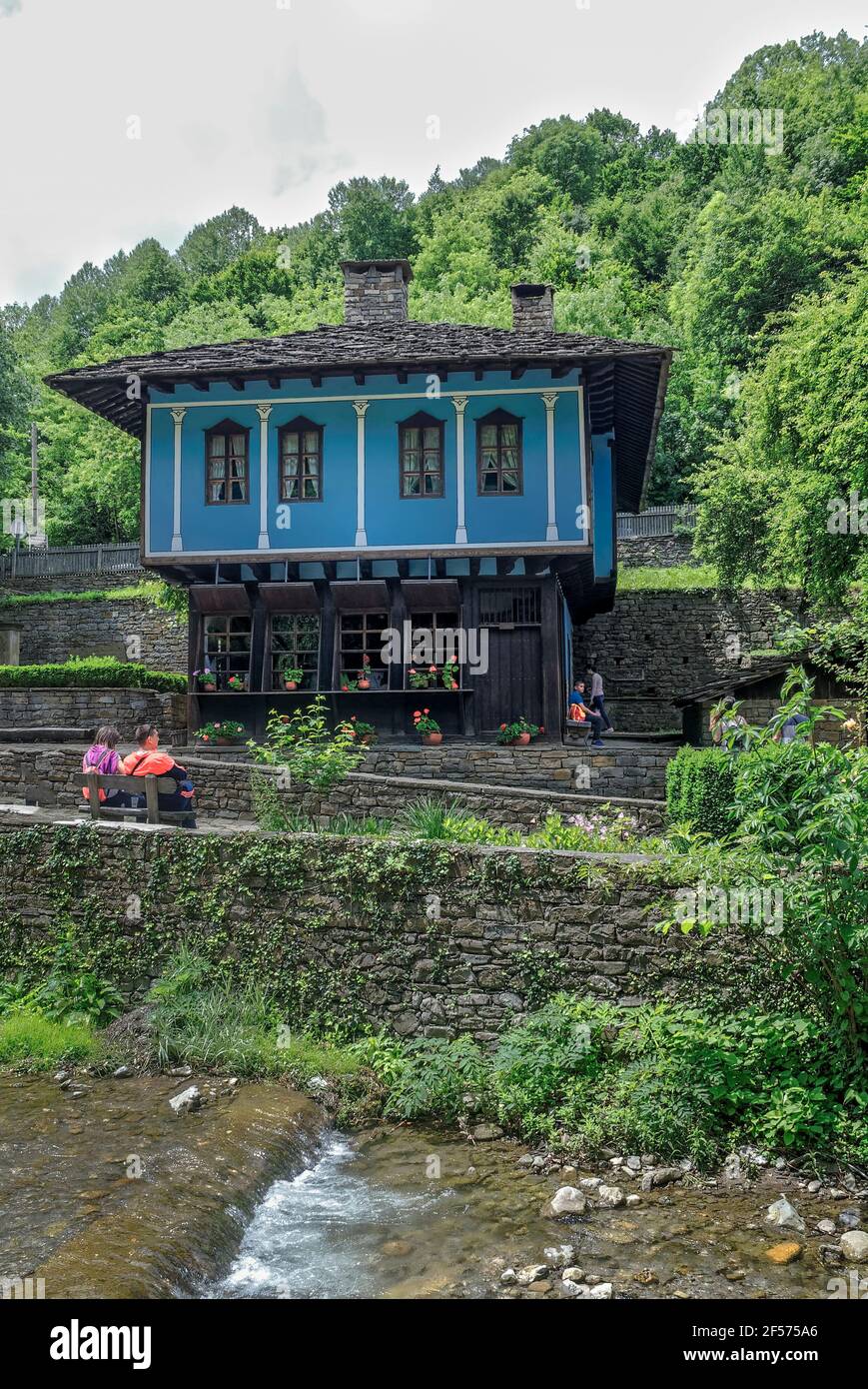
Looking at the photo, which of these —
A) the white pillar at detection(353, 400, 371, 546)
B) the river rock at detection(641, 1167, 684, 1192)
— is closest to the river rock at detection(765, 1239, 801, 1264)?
the river rock at detection(641, 1167, 684, 1192)

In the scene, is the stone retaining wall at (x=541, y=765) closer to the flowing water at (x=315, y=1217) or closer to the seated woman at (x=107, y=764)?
the seated woman at (x=107, y=764)

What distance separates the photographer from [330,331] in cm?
1939

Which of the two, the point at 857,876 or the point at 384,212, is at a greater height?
the point at 384,212

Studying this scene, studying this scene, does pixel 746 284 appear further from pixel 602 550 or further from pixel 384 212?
pixel 384 212

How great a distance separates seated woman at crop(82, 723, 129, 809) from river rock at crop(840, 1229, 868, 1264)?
8.00 metres

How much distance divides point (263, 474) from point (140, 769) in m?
7.61

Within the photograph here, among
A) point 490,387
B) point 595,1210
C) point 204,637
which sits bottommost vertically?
point 595,1210

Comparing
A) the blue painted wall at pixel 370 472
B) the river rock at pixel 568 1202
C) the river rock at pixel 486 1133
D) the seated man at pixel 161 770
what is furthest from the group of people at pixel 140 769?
the blue painted wall at pixel 370 472

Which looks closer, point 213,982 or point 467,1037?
point 467,1037

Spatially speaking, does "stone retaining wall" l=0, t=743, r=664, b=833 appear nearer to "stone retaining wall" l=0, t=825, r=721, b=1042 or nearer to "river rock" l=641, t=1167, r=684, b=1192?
"stone retaining wall" l=0, t=825, r=721, b=1042

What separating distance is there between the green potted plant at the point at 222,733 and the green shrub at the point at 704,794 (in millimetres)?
7432

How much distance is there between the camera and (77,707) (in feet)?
60.9

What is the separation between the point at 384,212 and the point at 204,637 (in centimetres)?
4487
